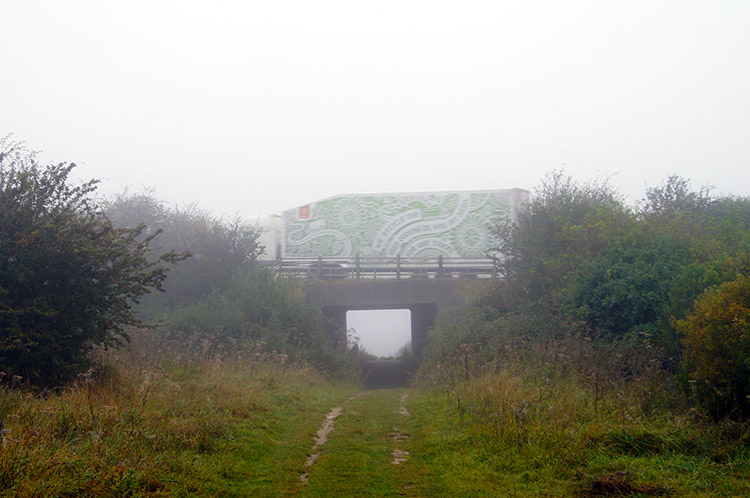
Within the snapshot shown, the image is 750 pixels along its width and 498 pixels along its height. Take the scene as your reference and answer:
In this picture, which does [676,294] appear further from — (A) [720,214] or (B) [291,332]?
(A) [720,214]

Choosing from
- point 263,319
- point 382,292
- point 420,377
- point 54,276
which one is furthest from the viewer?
point 382,292

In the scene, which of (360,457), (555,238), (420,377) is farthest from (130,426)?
(555,238)

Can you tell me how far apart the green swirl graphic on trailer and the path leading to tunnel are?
682 inches

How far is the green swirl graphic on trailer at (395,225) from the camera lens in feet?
96.0

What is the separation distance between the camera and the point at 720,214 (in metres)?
27.1

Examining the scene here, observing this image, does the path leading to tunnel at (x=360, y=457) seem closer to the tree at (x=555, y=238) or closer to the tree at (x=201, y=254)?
the tree at (x=555, y=238)

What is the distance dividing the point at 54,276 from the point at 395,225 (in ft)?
66.4

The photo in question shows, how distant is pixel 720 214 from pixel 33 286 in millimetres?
26971

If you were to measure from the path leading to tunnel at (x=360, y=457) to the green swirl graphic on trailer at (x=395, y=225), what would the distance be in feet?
56.9

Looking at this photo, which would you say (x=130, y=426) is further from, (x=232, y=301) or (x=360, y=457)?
(x=232, y=301)

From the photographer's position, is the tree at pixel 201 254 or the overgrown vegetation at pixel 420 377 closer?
the overgrown vegetation at pixel 420 377

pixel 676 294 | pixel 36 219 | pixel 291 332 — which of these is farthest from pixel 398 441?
pixel 291 332

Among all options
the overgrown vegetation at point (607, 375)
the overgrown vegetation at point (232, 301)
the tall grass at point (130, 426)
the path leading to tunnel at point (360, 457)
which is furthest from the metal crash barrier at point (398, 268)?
the path leading to tunnel at point (360, 457)

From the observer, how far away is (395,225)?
30.0 m
